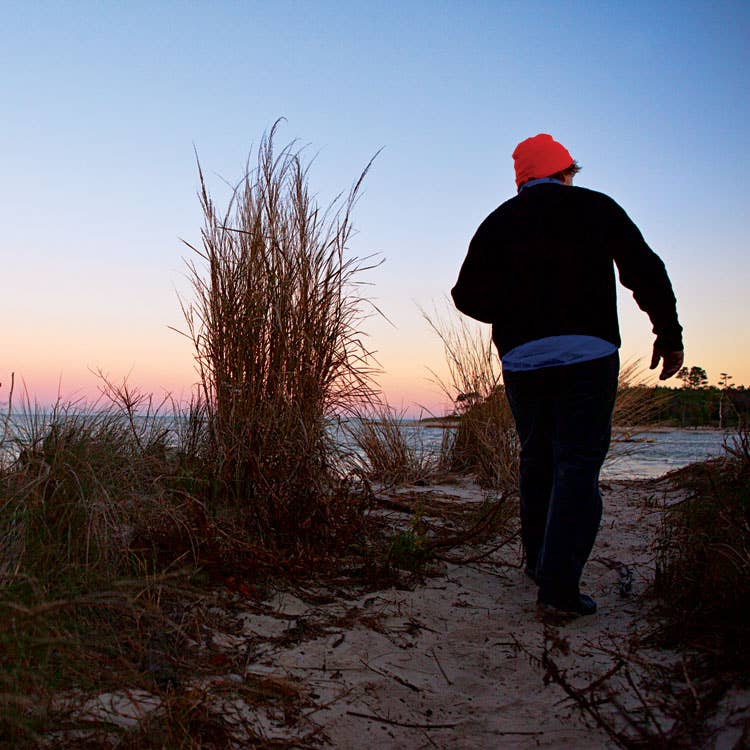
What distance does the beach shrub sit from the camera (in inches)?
76.7

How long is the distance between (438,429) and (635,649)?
4514 mm

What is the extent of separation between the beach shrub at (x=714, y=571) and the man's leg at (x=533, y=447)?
486 millimetres

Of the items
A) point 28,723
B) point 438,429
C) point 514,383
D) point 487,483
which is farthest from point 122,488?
point 438,429

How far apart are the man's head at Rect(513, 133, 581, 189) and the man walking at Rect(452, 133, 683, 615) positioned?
0.23ft

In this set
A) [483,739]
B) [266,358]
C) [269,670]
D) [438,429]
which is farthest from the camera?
[438,429]

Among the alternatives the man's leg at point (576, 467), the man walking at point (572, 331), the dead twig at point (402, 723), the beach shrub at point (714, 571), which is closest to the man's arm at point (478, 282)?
the man walking at point (572, 331)

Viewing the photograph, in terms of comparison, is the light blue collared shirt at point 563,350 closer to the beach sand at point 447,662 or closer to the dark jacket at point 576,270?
the dark jacket at point 576,270

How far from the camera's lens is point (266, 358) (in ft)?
11.1

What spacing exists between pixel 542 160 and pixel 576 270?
0.52 m

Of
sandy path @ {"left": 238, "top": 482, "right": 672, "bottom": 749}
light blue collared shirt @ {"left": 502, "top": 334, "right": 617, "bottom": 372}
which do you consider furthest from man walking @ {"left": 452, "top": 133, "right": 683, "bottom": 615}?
sandy path @ {"left": 238, "top": 482, "right": 672, "bottom": 749}

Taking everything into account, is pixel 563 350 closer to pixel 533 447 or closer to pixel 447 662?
pixel 533 447

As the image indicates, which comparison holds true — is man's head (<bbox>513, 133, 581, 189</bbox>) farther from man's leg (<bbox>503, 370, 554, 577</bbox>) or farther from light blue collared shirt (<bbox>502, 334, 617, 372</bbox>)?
man's leg (<bbox>503, 370, 554, 577</bbox>)

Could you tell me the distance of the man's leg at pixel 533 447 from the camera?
273 cm

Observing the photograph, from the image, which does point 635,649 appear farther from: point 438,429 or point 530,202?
point 438,429
